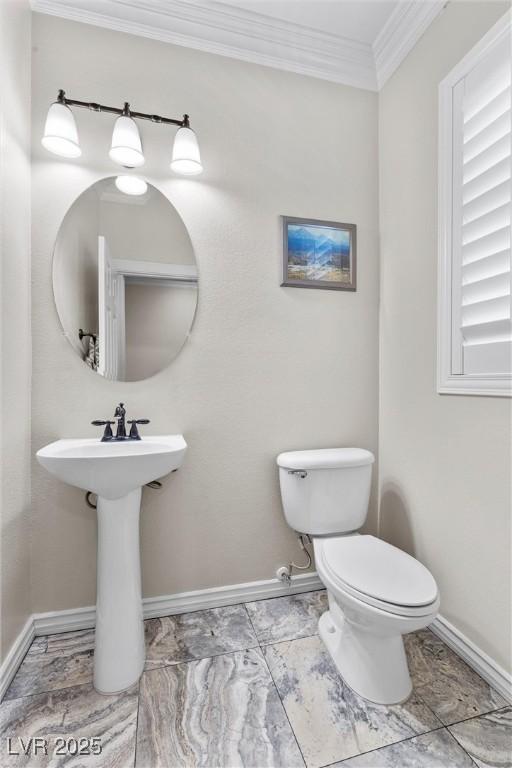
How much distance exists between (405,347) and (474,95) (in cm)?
95

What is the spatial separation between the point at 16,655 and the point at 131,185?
6.04 ft

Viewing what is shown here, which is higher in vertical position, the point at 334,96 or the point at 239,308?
the point at 334,96

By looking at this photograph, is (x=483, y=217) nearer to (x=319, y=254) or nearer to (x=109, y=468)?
(x=319, y=254)

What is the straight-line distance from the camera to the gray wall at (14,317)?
4.12 feet

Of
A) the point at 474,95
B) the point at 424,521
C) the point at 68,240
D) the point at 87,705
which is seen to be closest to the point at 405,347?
the point at 424,521

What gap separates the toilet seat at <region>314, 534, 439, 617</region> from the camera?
1.09 metres

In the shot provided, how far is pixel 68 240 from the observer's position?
1514mm

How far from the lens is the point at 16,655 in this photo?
1326mm

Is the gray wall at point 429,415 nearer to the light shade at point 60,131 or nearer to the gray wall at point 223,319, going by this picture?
the gray wall at point 223,319

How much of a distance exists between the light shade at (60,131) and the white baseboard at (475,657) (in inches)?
92.0

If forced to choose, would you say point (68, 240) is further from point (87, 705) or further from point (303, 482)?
point (87, 705)

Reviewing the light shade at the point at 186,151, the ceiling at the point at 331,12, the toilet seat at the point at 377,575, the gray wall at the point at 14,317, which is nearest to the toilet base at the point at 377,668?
the toilet seat at the point at 377,575

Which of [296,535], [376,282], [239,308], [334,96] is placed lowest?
[296,535]

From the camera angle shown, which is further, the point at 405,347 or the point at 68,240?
the point at 405,347
